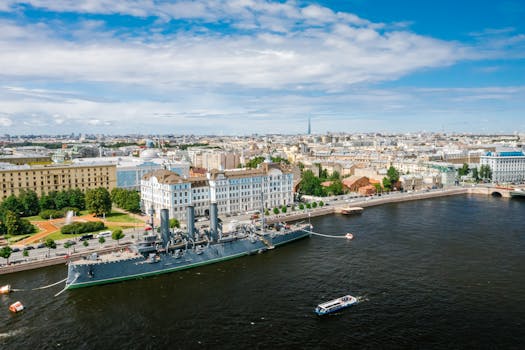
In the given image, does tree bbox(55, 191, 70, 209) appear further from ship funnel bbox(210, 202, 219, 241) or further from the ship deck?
ship funnel bbox(210, 202, 219, 241)

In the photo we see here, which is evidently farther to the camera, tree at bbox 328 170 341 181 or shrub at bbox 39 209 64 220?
tree at bbox 328 170 341 181

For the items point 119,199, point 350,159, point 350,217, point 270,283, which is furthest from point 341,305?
point 350,159

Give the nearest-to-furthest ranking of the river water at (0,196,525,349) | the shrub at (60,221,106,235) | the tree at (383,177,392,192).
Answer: the river water at (0,196,525,349)
the shrub at (60,221,106,235)
the tree at (383,177,392,192)

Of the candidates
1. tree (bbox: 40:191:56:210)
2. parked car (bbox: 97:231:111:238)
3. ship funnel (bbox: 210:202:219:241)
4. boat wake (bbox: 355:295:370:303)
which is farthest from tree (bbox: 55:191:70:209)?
boat wake (bbox: 355:295:370:303)

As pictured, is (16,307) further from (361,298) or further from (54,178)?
(54,178)

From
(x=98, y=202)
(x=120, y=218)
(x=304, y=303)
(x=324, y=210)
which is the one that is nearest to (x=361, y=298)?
(x=304, y=303)
